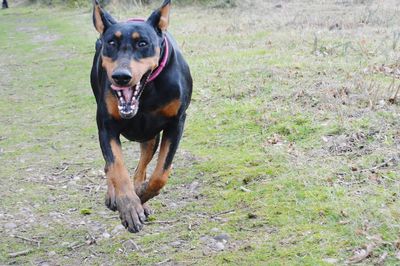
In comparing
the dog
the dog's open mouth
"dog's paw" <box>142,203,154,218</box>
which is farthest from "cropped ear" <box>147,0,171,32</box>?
"dog's paw" <box>142,203,154,218</box>

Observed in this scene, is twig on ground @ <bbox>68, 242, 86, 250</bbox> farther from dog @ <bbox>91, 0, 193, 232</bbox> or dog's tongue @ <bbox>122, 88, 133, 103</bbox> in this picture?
dog's tongue @ <bbox>122, 88, 133, 103</bbox>

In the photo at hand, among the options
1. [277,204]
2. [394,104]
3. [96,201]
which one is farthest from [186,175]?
[394,104]

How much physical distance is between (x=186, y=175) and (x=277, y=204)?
1.47m

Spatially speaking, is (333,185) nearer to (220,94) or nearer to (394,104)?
(394,104)

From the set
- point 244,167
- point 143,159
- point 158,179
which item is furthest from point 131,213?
point 244,167

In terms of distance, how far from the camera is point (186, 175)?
253 inches

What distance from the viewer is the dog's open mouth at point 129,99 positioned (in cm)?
438

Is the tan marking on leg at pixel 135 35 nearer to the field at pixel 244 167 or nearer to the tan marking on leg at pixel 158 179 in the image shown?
the tan marking on leg at pixel 158 179

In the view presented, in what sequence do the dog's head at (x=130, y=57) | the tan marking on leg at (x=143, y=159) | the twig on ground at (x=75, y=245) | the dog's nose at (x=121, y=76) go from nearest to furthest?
1. the dog's nose at (x=121, y=76)
2. the dog's head at (x=130, y=57)
3. the twig on ground at (x=75, y=245)
4. the tan marking on leg at (x=143, y=159)

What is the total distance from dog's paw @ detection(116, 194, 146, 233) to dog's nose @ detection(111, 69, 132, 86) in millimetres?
864

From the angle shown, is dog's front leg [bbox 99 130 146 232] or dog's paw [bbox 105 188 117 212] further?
dog's paw [bbox 105 188 117 212]

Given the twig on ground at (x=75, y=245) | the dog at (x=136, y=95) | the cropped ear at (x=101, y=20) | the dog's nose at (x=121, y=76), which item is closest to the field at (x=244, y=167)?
the twig on ground at (x=75, y=245)

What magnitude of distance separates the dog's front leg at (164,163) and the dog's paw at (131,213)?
15.8 inches

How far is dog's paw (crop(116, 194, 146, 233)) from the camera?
438 cm
